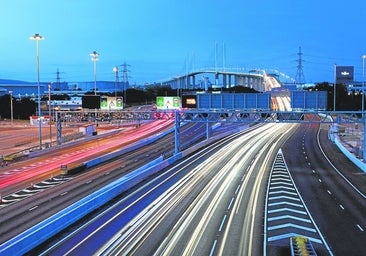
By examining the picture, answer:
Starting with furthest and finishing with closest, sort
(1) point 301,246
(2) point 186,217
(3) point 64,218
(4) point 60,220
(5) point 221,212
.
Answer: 1. (5) point 221,212
2. (2) point 186,217
3. (3) point 64,218
4. (4) point 60,220
5. (1) point 301,246

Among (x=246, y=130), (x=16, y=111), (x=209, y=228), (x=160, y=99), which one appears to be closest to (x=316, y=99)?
(x=160, y=99)

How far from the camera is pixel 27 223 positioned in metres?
28.9

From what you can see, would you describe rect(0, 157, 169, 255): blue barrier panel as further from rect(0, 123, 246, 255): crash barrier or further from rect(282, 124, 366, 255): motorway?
rect(282, 124, 366, 255): motorway

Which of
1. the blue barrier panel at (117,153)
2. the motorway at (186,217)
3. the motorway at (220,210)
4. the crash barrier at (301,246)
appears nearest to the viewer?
the crash barrier at (301,246)

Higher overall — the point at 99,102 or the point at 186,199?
the point at 99,102

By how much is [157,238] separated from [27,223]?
8.77m

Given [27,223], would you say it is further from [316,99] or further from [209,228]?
[316,99]

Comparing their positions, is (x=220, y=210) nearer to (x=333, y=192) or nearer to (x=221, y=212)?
(x=221, y=212)

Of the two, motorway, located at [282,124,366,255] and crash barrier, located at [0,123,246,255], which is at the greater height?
crash barrier, located at [0,123,246,255]

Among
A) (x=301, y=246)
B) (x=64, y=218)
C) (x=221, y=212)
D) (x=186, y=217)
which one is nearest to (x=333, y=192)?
(x=221, y=212)

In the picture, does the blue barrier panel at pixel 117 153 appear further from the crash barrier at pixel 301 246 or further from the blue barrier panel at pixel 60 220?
the crash barrier at pixel 301 246

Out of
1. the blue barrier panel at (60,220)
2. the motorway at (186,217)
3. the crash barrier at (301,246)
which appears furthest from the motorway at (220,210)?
the blue barrier panel at (60,220)

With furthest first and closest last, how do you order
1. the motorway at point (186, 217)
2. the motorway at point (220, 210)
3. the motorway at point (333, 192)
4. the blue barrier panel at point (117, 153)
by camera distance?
the blue barrier panel at point (117, 153)
the motorway at point (333, 192)
the motorway at point (220, 210)
the motorway at point (186, 217)

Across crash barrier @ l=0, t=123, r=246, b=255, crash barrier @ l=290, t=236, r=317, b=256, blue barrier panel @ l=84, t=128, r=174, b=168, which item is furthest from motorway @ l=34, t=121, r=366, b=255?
blue barrier panel @ l=84, t=128, r=174, b=168
